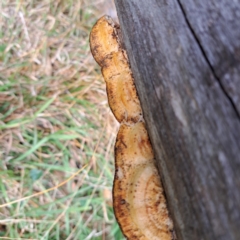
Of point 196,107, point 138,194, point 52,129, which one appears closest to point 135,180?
point 138,194

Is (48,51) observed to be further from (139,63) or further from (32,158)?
(139,63)

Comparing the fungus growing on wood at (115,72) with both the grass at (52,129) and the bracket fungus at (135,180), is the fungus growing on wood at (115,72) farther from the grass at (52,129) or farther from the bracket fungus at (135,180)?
the grass at (52,129)

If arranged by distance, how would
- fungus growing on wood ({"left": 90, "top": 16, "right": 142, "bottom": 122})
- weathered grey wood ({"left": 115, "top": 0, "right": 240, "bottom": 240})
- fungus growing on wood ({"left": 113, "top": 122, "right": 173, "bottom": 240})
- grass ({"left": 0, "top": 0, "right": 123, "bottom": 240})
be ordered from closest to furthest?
weathered grey wood ({"left": 115, "top": 0, "right": 240, "bottom": 240}), fungus growing on wood ({"left": 113, "top": 122, "right": 173, "bottom": 240}), fungus growing on wood ({"left": 90, "top": 16, "right": 142, "bottom": 122}), grass ({"left": 0, "top": 0, "right": 123, "bottom": 240})

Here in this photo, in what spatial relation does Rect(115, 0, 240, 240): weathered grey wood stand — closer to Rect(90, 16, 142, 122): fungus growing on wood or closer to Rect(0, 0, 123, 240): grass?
Rect(90, 16, 142, 122): fungus growing on wood

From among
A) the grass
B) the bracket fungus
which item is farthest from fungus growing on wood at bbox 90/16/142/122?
the grass

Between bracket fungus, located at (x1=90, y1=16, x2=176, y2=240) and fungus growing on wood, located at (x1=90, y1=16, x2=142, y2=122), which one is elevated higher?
fungus growing on wood, located at (x1=90, y1=16, x2=142, y2=122)

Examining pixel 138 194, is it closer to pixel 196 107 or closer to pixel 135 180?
pixel 135 180
